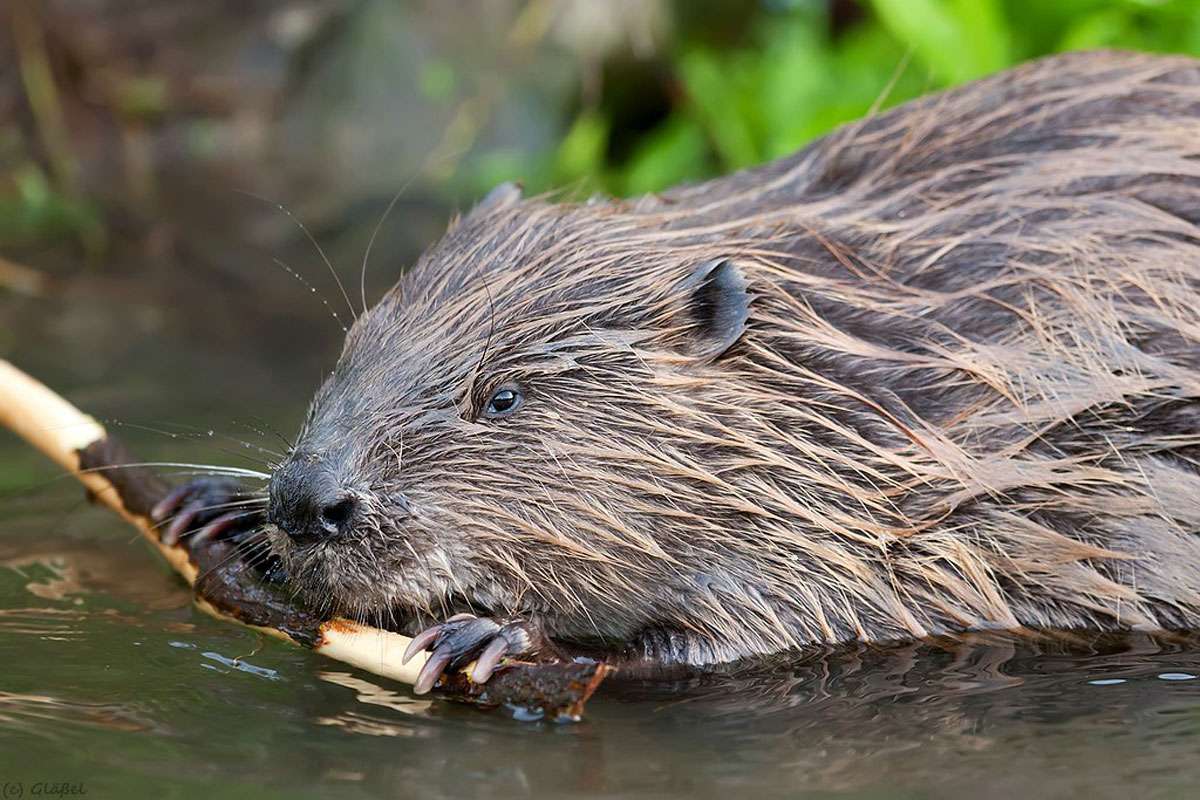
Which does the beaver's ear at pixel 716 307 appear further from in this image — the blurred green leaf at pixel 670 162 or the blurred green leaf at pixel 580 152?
the blurred green leaf at pixel 580 152

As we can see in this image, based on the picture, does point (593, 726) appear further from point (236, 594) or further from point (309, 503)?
point (236, 594)

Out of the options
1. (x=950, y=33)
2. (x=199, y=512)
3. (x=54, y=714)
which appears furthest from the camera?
(x=950, y=33)

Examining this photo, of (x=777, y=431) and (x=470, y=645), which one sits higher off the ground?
(x=777, y=431)

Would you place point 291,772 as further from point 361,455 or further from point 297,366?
point 297,366

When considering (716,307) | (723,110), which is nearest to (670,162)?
(723,110)

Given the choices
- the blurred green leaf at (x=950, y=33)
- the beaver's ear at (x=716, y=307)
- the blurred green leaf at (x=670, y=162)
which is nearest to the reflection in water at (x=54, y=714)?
the beaver's ear at (x=716, y=307)

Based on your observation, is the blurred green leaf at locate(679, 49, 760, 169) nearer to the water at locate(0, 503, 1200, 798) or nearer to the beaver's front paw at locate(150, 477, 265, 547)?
the beaver's front paw at locate(150, 477, 265, 547)
